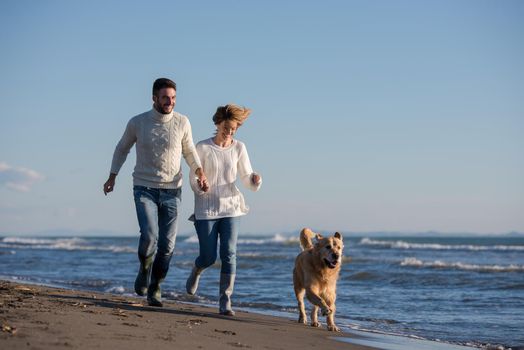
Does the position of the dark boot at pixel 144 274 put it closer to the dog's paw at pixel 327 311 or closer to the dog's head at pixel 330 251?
the dog's head at pixel 330 251

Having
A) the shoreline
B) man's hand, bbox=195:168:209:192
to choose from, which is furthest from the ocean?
man's hand, bbox=195:168:209:192

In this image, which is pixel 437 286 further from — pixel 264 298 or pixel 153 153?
pixel 153 153

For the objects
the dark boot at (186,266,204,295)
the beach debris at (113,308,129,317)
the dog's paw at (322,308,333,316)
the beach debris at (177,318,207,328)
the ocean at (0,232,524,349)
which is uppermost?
the dark boot at (186,266,204,295)

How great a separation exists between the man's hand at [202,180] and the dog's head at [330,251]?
121 centimetres

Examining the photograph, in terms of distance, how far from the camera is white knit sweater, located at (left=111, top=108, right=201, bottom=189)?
607 centimetres

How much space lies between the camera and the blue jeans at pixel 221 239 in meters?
6.30

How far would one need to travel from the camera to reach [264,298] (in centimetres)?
982

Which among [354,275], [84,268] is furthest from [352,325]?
[84,268]

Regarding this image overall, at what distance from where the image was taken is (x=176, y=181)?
20.5 ft

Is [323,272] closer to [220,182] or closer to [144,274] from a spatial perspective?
[220,182]

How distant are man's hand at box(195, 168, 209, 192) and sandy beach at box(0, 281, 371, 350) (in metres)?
1.19

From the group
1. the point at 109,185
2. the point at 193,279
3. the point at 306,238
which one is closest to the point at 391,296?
the point at 306,238

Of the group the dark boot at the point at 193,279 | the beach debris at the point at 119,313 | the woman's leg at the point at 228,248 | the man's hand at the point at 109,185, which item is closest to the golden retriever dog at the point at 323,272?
the woman's leg at the point at 228,248

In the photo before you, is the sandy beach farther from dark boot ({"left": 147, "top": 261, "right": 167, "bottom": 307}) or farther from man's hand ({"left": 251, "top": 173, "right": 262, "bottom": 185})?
man's hand ({"left": 251, "top": 173, "right": 262, "bottom": 185})
